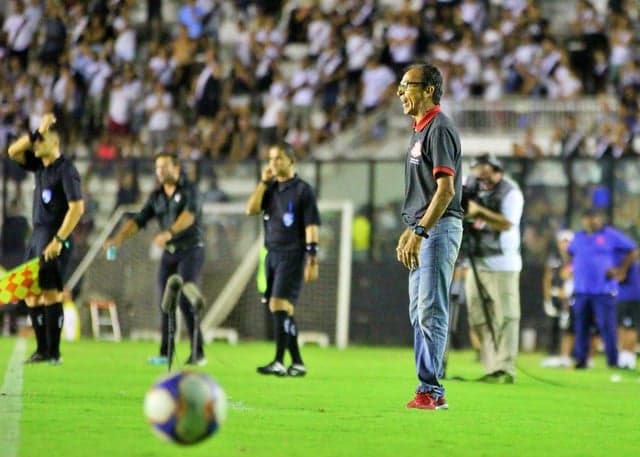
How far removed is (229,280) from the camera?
2355 centimetres

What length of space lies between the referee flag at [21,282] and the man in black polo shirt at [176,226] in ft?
4.68

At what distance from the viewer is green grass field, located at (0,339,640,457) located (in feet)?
26.8

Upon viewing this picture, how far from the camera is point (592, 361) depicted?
20.6m

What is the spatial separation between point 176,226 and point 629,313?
26.6 ft

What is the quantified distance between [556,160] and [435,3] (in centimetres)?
603

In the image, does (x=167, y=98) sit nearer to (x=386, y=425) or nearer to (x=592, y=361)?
(x=592, y=361)

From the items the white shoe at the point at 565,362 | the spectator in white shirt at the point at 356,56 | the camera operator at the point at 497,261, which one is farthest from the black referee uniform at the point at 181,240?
the spectator in white shirt at the point at 356,56

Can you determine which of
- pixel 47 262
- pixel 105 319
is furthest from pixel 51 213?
pixel 105 319

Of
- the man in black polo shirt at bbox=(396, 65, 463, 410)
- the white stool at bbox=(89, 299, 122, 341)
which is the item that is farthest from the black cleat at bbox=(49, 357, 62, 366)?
the white stool at bbox=(89, 299, 122, 341)

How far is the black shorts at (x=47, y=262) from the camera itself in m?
14.9

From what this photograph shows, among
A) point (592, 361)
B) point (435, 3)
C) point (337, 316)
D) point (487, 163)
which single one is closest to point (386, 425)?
point (487, 163)

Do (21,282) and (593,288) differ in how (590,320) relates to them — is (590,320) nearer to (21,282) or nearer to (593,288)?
(593,288)

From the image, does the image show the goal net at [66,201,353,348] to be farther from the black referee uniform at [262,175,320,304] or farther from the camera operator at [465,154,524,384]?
the camera operator at [465,154,524,384]

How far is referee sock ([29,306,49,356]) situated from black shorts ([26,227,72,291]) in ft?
1.32
